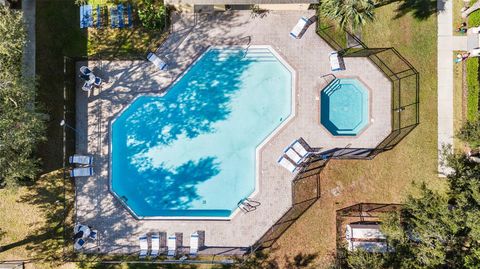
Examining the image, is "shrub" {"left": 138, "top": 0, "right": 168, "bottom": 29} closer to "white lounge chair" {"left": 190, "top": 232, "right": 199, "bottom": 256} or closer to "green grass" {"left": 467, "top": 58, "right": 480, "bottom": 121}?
"white lounge chair" {"left": 190, "top": 232, "right": 199, "bottom": 256}

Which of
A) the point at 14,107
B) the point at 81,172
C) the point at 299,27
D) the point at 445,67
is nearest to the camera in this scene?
the point at 14,107

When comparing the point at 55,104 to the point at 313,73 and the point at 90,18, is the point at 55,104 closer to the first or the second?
the point at 90,18

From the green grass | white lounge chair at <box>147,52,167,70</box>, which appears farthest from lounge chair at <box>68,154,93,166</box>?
the green grass

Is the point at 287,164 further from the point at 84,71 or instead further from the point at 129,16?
the point at 84,71

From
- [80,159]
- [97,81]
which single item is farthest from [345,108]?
[80,159]

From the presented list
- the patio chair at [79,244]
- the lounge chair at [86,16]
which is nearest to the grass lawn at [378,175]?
the patio chair at [79,244]

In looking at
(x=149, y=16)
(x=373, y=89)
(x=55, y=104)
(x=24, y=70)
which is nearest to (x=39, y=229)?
(x=55, y=104)
